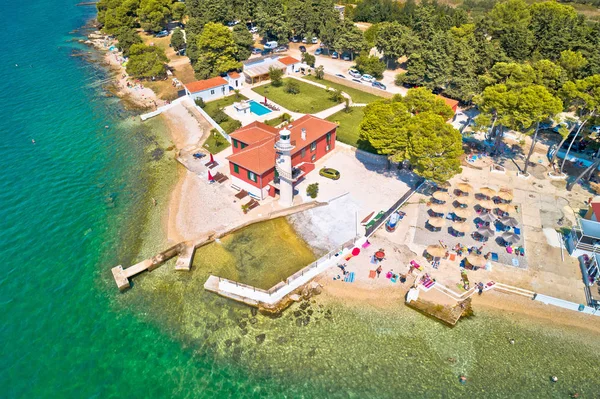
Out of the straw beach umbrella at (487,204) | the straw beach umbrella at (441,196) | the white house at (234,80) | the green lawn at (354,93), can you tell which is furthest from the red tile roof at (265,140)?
the white house at (234,80)

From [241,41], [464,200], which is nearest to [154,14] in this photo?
[241,41]

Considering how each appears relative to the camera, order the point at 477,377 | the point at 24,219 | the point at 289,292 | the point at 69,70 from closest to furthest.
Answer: the point at 477,377 → the point at 289,292 → the point at 24,219 → the point at 69,70

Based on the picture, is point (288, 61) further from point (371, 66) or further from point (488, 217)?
point (488, 217)

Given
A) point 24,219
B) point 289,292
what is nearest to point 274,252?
point 289,292

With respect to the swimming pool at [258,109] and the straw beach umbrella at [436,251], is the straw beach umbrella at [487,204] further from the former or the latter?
the swimming pool at [258,109]

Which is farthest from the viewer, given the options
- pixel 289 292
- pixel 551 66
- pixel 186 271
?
pixel 551 66

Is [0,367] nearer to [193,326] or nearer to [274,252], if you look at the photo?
[193,326]

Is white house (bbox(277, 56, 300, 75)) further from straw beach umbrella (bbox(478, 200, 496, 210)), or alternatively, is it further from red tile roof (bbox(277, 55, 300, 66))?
straw beach umbrella (bbox(478, 200, 496, 210))
